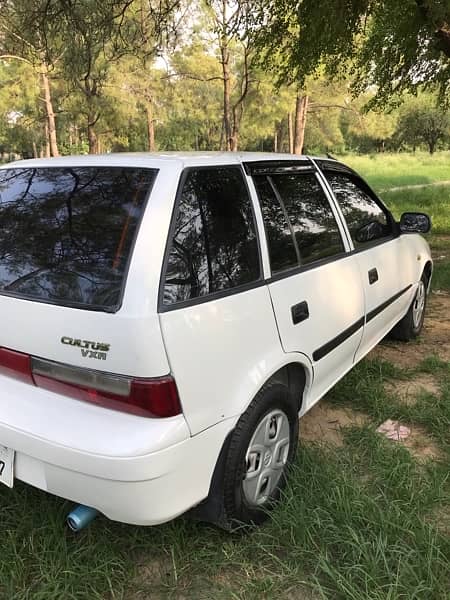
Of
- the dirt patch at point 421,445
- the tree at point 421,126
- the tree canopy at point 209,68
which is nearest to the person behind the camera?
the dirt patch at point 421,445

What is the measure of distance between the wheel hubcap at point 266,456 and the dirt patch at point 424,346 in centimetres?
205

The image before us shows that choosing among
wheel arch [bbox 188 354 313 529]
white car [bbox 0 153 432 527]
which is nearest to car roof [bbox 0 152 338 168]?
white car [bbox 0 153 432 527]

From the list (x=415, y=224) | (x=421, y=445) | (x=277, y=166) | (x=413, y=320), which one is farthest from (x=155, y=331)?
(x=413, y=320)

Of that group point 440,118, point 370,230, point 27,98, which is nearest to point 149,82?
point 27,98

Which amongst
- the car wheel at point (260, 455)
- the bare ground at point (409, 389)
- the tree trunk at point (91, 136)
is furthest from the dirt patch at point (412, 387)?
the tree trunk at point (91, 136)

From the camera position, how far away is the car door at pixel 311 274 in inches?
98.2

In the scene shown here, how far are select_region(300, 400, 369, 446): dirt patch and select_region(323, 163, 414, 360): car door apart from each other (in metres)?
0.41

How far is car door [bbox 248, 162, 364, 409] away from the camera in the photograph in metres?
2.49

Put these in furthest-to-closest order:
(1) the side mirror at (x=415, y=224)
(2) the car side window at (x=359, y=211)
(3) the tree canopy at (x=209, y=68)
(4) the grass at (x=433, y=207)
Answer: (4) the grass at (x=433, y=207) < (3) the tree canopy at (x=209, y=68) < (1) the side mirror at (x=415, y=224) < (2) the car side window at (x=359, y=211)

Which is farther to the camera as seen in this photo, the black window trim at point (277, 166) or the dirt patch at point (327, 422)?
the dirt patch at point (327, 422)

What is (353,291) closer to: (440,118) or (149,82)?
(149,82)

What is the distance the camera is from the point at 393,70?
816 centimetres

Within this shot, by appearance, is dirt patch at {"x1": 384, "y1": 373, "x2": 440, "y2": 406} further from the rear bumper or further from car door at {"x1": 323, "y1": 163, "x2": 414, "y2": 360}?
the rear bumper

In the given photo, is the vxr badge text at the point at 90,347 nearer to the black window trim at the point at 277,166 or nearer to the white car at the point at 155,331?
the white car at the point at 155,331
